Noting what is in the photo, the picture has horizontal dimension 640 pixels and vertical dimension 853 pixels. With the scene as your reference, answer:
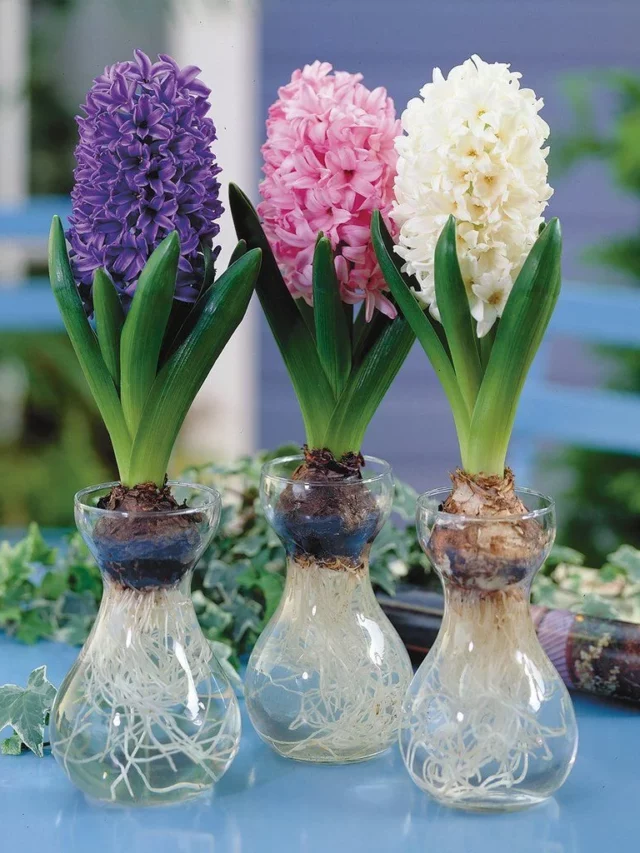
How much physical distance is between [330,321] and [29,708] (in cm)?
38

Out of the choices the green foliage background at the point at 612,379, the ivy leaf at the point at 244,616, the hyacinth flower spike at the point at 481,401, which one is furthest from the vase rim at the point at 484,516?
the green foliage background at the point at 612,379

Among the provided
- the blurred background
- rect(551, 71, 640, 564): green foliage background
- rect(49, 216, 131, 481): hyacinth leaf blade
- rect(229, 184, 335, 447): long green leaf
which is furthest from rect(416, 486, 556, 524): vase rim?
the blurred background

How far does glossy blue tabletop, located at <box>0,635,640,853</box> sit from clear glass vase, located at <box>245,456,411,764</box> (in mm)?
22

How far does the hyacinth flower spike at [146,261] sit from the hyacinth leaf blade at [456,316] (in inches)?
4.9

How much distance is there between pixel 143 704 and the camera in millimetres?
804

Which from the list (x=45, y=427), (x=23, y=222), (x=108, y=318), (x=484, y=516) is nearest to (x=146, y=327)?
(x=108, y=318)

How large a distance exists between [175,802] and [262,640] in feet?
0.46

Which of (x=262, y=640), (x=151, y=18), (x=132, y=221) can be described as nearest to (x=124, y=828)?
(x=262, y=640)

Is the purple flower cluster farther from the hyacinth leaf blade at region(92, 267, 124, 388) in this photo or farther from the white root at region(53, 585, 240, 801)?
the white root at region(53, 585, 240, 801)

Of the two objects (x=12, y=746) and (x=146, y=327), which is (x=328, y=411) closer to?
(x=146, y=327)

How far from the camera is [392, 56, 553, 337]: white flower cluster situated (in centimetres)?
74

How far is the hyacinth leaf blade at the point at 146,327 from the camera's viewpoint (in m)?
0.75

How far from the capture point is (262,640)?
91 centimetres

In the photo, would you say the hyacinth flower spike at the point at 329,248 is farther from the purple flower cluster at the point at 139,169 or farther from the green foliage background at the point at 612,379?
the green foliage background at the point at 612,379
